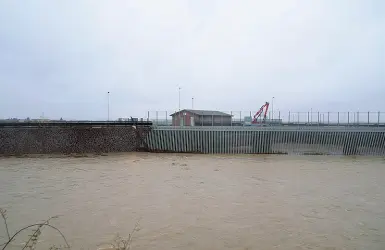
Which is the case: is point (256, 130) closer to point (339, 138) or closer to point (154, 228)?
point (339, 138)

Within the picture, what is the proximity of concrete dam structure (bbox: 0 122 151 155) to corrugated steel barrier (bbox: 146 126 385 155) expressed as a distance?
1831 millimetres

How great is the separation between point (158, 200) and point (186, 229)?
2724 mm

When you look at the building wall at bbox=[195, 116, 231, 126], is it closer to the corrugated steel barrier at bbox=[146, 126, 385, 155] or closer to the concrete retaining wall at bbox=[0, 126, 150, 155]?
the corrugated steel barrier at bbox=[146, 126, 385, 155]

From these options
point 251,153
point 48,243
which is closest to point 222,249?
point 48,243

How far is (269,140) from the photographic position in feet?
74.3

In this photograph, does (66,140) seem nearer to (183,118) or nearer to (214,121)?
(183,118)

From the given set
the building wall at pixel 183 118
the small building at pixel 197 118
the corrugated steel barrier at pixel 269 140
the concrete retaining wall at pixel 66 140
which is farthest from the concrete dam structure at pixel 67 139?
the small building at pixel 197 118

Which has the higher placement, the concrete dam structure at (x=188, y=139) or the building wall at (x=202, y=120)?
the building wall at (x=202, y=120)

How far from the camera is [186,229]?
6809 mm

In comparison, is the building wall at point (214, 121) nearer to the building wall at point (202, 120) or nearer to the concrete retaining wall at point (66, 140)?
the building wall at point (202, 120)

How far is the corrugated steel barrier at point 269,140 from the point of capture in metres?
21.8

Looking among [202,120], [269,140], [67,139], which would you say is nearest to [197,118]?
[202,120]

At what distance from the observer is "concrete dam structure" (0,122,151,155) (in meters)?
21.4

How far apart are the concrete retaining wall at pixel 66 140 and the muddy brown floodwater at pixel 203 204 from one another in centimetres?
474
